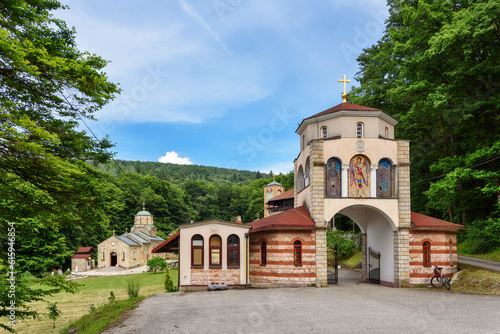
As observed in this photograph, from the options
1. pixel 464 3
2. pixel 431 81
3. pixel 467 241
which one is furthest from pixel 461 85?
pixel 467 241

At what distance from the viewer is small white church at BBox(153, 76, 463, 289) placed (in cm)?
1964

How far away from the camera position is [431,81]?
2823 cm

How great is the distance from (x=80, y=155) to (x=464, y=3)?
2938 centimetres

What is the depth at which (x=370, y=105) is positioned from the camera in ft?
115

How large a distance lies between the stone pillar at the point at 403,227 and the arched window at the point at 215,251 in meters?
9.55

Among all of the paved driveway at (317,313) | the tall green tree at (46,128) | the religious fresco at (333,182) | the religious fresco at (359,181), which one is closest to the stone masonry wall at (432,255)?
the paved driveway at (317,313)

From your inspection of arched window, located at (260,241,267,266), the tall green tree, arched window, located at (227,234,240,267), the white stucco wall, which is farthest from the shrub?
the tall green tree

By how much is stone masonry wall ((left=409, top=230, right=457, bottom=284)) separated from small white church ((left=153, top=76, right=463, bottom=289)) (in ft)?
0.16

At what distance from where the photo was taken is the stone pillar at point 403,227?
19.7m

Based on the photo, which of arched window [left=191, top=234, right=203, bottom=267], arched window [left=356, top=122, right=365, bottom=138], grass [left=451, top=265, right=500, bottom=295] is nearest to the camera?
grass [left=451, top=265, right=500, bottom=295]

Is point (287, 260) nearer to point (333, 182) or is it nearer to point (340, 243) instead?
point (333, 182)

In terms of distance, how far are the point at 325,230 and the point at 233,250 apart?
200 inches

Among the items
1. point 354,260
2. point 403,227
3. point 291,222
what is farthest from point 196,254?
point 354,260

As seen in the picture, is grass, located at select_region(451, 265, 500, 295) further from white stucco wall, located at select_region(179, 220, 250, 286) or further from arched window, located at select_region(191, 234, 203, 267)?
arched window, located at select_region(191, 234, 203, 267)
